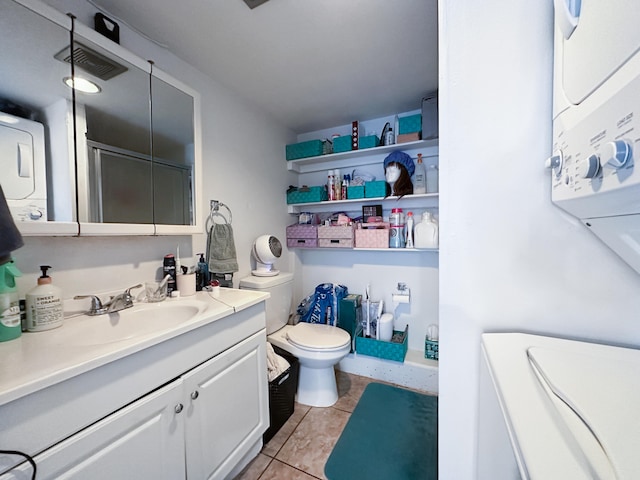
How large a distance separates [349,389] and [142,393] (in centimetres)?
152

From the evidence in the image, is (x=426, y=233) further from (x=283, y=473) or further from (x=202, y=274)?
(x=283, y=473)

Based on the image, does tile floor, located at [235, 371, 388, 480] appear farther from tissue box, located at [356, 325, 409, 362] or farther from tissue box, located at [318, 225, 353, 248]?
tissue box, located at [318, 225, 353, 248]

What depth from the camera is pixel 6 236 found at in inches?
19.7

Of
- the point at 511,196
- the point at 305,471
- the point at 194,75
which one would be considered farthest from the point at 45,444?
the point at 194,75

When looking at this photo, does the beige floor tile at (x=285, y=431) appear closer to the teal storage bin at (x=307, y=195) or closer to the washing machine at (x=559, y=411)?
the washing machine at (x=559, y=411)

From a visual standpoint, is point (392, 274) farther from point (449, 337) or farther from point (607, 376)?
point (607, 376)

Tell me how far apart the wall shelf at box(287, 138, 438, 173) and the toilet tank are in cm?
111

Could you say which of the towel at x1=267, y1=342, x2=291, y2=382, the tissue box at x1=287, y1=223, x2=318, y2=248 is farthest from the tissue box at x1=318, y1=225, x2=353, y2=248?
the towel at x1=267, y1=342, x2=291, y2=382

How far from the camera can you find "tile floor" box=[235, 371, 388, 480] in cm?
125

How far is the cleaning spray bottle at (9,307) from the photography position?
30.5 inches

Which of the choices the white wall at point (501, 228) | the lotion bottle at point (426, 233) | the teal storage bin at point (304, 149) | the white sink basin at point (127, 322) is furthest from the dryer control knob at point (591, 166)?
the teal storage bin at point (304, 149)

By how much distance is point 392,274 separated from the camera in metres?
2.18

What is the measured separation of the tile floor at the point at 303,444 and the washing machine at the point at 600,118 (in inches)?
60.4

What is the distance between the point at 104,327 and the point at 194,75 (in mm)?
1490
